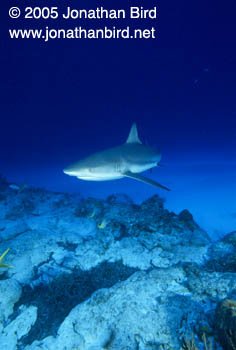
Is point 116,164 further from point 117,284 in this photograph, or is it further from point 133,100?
point 133,100

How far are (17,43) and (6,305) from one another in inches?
902

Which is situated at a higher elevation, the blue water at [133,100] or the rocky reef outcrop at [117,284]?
the blue water at [133,100]

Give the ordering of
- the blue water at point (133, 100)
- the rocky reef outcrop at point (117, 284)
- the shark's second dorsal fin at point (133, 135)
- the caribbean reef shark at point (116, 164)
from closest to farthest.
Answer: the rocky reef outcrop at point (117, 284), the caribbean reef shark at point (116, 164), the shark's second dorsal fin at point (133, 135), the blue water at point (133, 100)

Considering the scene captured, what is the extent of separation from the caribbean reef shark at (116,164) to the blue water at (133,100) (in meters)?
5.94

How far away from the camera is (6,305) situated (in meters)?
3.09

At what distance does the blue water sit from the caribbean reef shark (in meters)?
5.94

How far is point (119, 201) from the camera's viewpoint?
9.84 metres

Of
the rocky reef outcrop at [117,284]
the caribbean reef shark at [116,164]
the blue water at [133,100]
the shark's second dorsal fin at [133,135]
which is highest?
the blue water at [133,100]

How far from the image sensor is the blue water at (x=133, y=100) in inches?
599

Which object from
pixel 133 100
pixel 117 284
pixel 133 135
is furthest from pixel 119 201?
pixel 133 100

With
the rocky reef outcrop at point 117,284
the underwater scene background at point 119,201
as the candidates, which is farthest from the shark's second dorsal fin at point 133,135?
the rocky reef outcrop at point 117,284

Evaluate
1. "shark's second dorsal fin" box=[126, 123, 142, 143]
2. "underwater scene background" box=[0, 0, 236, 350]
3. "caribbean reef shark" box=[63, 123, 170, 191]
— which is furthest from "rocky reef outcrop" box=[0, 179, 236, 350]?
"shark's second dorsal fin" box=[126, 123, 142, 143]

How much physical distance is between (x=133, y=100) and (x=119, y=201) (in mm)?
20698

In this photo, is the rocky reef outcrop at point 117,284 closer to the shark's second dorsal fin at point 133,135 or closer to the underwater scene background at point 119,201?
the underwater scene background at point 119,201
